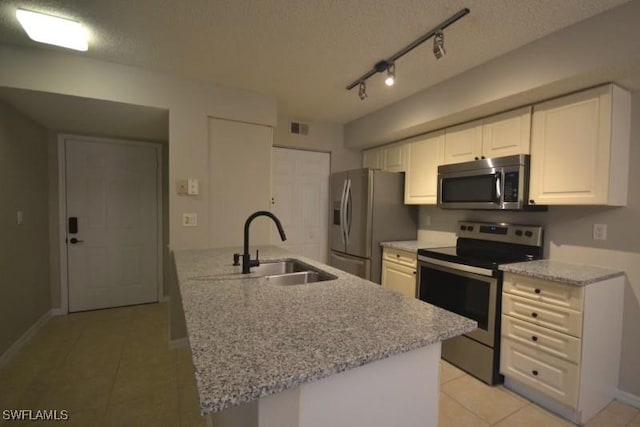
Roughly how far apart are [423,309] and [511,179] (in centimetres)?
171

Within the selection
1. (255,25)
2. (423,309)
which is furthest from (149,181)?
(423,309)

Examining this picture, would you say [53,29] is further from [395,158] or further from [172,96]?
[395,158]

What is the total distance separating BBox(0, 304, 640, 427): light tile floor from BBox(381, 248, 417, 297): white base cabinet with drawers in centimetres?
75

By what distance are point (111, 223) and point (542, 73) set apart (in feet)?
14.2

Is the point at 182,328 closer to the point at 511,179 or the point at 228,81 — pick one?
the point at 228,81

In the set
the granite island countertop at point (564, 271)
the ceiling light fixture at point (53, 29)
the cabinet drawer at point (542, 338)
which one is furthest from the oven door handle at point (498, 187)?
the ceiling light fixture at point (53, 29)

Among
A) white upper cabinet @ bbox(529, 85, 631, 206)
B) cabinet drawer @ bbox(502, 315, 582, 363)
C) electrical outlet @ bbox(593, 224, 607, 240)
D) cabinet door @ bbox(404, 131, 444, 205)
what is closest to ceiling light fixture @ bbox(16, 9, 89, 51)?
cabinet door @ bbox(404, 131, 444, 205)

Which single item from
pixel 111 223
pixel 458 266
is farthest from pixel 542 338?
pixel 111 223

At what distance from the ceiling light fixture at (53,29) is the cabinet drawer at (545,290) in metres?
3.23

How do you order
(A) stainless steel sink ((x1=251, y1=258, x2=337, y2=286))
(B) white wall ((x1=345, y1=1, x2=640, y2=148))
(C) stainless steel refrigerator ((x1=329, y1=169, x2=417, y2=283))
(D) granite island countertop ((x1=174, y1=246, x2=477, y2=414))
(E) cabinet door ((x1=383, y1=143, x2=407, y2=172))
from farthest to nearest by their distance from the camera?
1. (E) cabinet door ((x1=383, y1=143, x2=407, y2=172))
2. (C) stainless steel refrigerator ((x1=329, y1=169, x2=417, y2=283))
3. (A) stainless steel sink ((x1=251, y1=258, x2=337, y2=286))
4. (B) white wall ((x1=345, y1=1, x2=640, y2=148))
5. (D) granite island countertop ((x1=174, y1=246, x2=477, y2=414))

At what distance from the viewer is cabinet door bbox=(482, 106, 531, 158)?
2.25m

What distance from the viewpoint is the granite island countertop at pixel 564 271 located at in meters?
1.77

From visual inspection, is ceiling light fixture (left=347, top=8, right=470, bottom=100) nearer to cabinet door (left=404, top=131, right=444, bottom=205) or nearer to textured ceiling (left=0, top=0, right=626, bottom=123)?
textured ceiling (left=0, top=0, right=626, bottom=123)

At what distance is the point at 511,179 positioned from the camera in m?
2.27
